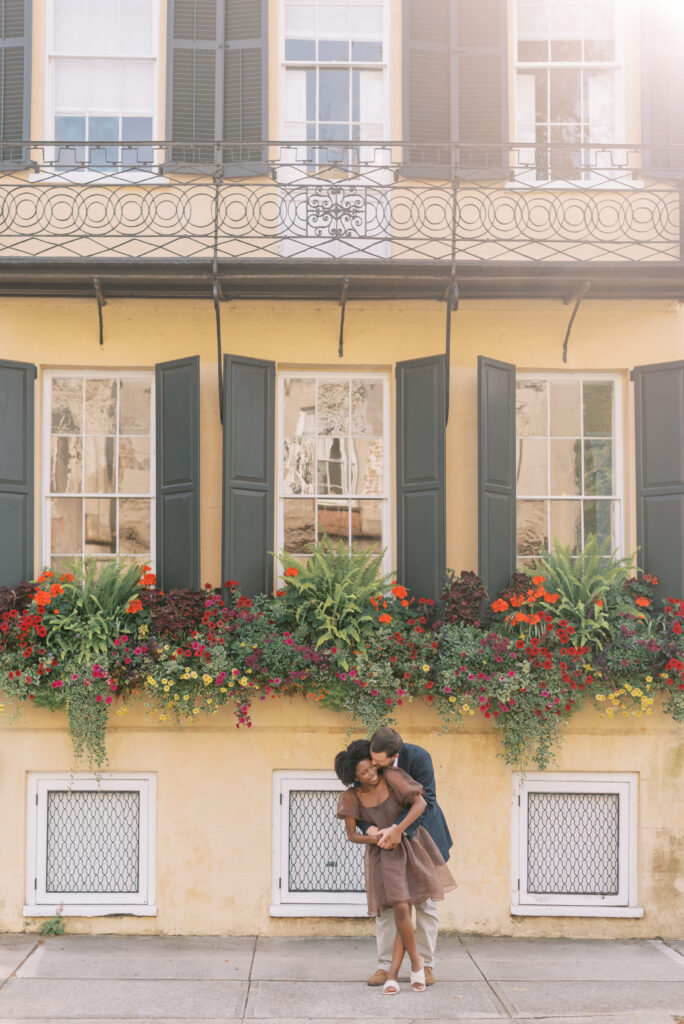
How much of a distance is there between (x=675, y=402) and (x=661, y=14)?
11.1ft

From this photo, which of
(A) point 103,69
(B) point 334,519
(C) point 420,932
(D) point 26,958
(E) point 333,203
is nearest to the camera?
(C) point 420,932

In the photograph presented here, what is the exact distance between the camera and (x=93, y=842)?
834 cm

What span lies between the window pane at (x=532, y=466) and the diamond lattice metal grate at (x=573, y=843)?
8.27ft

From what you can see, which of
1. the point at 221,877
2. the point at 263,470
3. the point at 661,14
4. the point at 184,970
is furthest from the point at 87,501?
the point at 661,14

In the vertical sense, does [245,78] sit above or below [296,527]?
above

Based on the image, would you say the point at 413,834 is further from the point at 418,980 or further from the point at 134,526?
the point at 134,526

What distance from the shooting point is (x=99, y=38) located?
9195 millimetres

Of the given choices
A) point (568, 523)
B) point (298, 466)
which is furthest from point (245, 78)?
point (568, 523)

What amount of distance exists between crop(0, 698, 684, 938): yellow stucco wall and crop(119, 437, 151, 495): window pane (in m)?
1.89

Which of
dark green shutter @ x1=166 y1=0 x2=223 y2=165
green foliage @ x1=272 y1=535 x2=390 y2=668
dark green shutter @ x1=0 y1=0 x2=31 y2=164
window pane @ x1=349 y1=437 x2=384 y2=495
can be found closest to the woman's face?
green foliage @ x1=272 y1=535 x2=390 y2=668

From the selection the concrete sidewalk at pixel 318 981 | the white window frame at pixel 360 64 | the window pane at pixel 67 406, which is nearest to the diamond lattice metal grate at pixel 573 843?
the concrete sidewalk at pixel 318 981

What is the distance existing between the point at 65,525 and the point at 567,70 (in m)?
5.87

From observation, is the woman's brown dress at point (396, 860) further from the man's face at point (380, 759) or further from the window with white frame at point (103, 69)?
the window with white frame at point (103, 69)

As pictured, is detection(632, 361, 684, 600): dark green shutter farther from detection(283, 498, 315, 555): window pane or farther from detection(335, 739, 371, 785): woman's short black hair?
detection(335, 739, 371, 785): woman's short black hair
